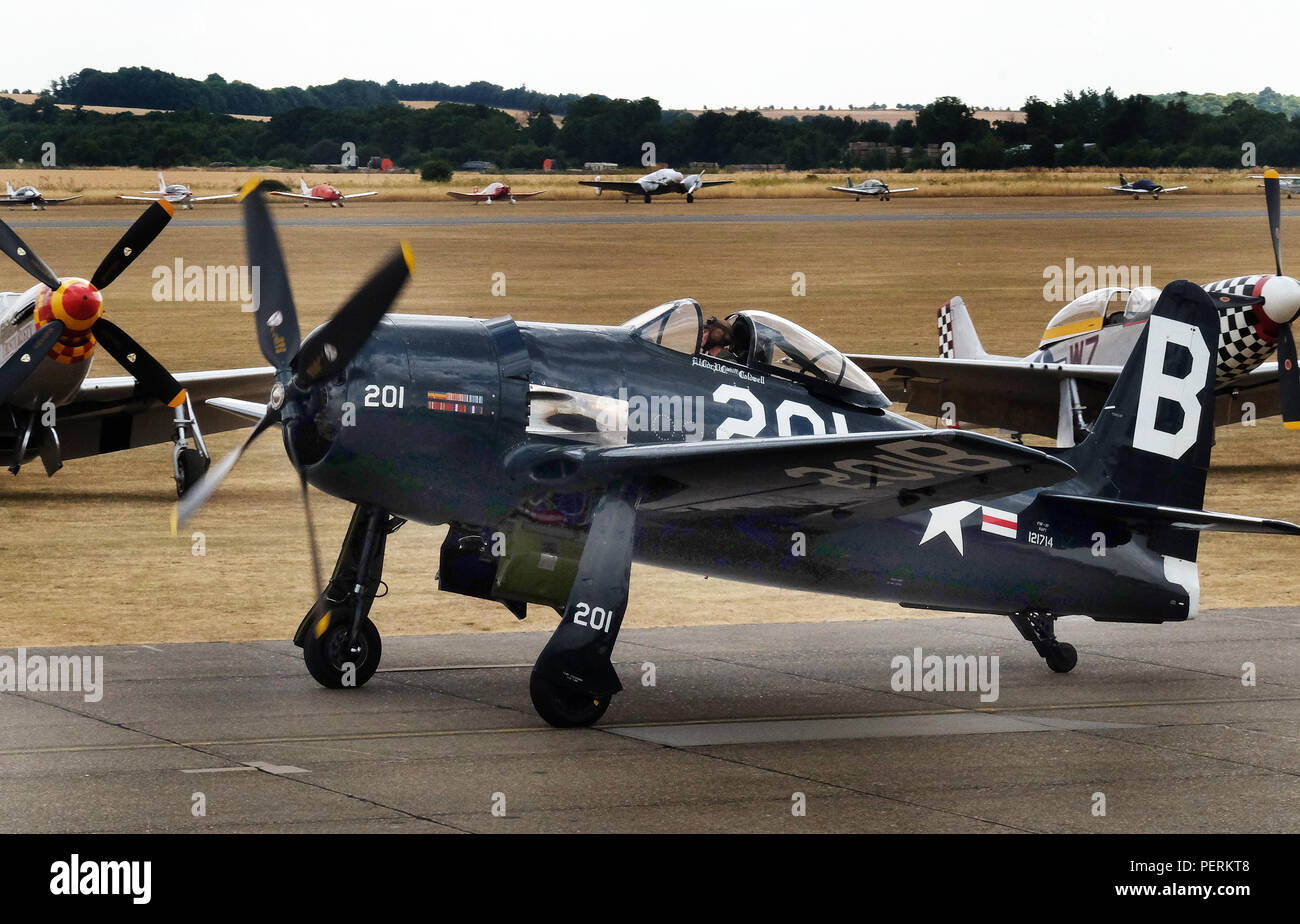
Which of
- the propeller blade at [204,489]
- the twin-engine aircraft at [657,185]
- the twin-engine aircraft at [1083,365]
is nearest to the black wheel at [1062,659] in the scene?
the propeller blade at [204,489]

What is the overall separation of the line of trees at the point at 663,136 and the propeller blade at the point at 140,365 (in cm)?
9124

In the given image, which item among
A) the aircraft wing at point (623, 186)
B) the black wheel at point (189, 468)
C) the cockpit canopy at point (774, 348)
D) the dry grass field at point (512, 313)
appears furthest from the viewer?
the aircraft wing at point (623, 186)

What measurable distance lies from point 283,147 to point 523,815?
386 feet

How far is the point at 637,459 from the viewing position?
34.9 ft

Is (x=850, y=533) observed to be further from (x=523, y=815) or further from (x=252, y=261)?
(x=252, y=261)

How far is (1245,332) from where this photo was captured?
74.7ft

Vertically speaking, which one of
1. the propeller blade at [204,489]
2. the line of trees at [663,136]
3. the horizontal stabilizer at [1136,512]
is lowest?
the horizontal stabilizer at [1136,512]

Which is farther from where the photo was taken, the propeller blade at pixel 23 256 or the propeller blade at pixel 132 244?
the propeller blade at pixel 132 244

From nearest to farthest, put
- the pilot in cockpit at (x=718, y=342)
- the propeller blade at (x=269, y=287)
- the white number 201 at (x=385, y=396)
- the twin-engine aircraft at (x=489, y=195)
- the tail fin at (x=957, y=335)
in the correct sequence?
the white number 201 at (x=385, y=396)
the propeller blade at (x=269, y=287)
the pilot in cockpit at (x=718, y=342)
the tail fin at (x=957, y=335)
the twin-engine aircraft at (x=489, y=195)

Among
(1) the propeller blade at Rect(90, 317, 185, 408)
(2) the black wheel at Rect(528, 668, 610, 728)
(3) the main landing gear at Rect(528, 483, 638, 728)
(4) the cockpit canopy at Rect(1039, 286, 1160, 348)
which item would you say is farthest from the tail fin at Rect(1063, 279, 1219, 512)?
(1) the propeller blade at Rect(90, 317, 185, 408)

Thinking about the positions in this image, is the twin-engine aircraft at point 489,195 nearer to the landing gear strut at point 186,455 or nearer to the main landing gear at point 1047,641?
the landing gear strut at point 186,455

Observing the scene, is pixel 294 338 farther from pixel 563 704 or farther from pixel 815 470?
pixel 815 470

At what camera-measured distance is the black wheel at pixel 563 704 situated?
34.8ft
